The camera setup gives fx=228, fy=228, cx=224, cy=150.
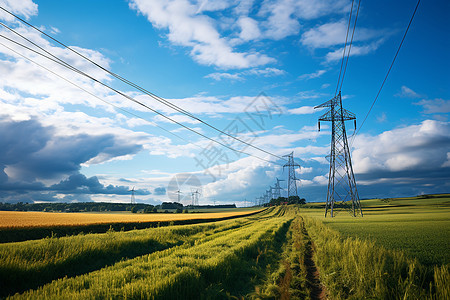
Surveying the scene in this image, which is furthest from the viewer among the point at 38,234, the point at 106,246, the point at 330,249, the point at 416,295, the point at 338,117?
the point at 338,117

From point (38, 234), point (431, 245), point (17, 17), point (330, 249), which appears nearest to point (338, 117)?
point (431, 245)

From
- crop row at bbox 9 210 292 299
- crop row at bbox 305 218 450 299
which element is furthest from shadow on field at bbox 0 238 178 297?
crop row at bbox 305 218 450 299

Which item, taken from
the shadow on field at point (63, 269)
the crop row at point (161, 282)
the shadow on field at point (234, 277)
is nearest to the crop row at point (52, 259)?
the shadow on field at point (63, 269)

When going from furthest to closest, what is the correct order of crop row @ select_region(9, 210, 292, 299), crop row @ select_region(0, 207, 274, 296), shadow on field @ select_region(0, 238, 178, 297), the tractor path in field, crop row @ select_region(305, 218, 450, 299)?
crop row @ select_region(0, 207, 274, 296) → shadow on field @ select_region(0, 238, 178, 297) → the tractor path in field → crop row @ select_region(9, 210, 292, 299) → crop row @ select_region(305, 218, 450, 299)

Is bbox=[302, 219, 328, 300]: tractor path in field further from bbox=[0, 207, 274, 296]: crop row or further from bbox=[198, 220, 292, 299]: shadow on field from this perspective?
bbox=[0, 207, 274, 296]: crop row

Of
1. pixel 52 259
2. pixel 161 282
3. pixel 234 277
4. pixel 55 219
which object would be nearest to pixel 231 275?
pixel 234 277

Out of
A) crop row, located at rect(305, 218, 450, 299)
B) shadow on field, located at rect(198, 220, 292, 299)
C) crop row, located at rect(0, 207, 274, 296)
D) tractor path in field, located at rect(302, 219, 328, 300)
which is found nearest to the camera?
crop row, located at rect(305, 218, 450, 299)

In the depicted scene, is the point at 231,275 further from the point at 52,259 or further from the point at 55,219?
the point at 55,219

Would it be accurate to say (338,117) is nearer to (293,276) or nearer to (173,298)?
(293,276)

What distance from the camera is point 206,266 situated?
9.30 m

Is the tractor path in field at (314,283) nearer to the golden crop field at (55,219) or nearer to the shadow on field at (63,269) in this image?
the shadow on field at (63,269)

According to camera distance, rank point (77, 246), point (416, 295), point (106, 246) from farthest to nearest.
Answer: point (106, 246)
point (77, 246)
point (416, 295)

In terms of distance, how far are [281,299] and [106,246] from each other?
12262mm

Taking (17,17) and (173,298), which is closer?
(173,298)
